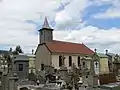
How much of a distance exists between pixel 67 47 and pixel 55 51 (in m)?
3.83

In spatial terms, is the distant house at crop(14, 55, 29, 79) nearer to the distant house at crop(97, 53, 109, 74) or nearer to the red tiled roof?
the red tiled roof

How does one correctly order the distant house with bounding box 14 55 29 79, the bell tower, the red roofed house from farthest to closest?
the bell tower < the red roofed house < the distant house with bounding box 14 55 29 79

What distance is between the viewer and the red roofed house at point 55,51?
1582 inches

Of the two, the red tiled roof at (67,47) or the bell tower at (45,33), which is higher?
the bell tower at (45,33)

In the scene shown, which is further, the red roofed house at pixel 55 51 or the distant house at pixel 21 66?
the red roofed house at pixel 55 51

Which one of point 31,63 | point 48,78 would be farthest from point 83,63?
point 48,78

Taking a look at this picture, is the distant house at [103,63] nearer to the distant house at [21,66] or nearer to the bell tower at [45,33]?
the bell tower at [45,33]

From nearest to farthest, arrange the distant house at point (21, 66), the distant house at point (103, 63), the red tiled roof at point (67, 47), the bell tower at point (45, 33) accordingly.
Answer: the distant house at point (21, 66) → the red tiled roof at point (67, 47) → the distant house at point (103, 63) → the bell tower at point (45, 33)

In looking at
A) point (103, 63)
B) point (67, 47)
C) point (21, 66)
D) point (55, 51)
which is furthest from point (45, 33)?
point (103, 63)

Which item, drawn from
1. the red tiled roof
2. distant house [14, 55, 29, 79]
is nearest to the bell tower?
the red tiled roof

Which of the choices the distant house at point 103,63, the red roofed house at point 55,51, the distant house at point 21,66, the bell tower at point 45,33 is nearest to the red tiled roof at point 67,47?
the red roofed house at point 55,51

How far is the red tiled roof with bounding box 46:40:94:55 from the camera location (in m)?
41.1

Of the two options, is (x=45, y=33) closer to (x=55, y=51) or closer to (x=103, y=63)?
(x=55, y=51)

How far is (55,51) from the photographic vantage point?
132 feet
